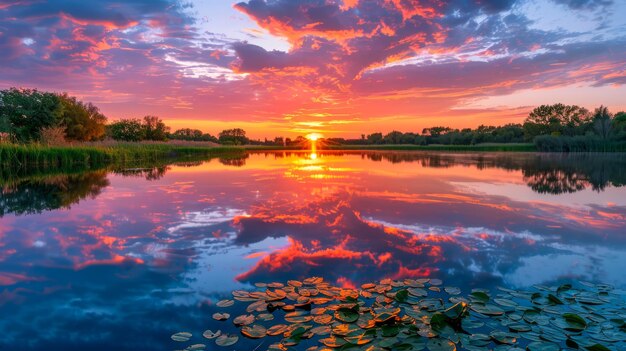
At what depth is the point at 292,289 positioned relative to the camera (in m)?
4.21

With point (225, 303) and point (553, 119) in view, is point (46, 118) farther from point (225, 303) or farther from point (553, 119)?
point (553, 119)

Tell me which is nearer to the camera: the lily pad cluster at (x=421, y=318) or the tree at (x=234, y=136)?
the lily pad cluster at (x=421, y=318)

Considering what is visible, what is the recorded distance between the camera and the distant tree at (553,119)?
82.3 metres

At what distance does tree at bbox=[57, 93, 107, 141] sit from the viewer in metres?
42.0

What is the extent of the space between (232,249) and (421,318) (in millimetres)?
3468

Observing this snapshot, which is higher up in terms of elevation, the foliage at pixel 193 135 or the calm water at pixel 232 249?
the foliage at pixel 193 135

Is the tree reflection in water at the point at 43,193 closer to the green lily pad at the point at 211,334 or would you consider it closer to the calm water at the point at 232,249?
the calm water at the point at 232,249

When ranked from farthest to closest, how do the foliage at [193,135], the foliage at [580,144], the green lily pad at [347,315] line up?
the foliage at [193,135]
the foliage at [580,144]
the green lily pad at [347,315]

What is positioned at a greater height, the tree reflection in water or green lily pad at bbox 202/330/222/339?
the tree reflection in water

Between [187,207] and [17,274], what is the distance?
4831mm

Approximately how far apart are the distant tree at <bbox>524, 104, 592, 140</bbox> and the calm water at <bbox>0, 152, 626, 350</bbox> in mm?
84702

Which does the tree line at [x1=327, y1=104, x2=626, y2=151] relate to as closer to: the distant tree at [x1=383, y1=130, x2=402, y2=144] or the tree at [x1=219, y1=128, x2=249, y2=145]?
the distant tree at [x1=383, y1=130, x2=402, y2=144]

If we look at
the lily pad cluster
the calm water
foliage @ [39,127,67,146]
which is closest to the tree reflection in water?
the calm water

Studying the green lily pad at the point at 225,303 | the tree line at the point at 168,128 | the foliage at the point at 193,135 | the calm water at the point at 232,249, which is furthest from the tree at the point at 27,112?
the foliage at the point at 193,135
